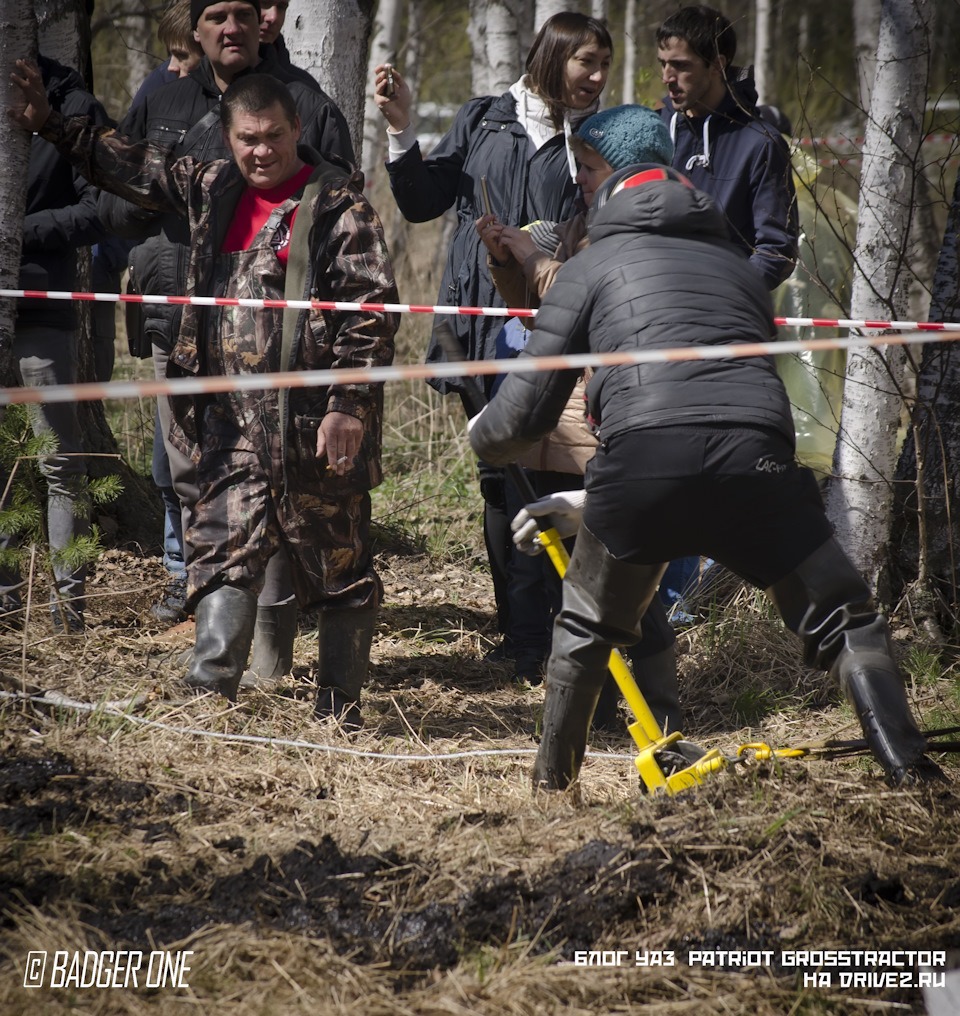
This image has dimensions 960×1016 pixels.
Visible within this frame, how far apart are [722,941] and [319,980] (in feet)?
2.93

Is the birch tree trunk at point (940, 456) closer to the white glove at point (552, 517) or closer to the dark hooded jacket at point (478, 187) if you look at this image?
the dark hooded jacket at point (478, 187)

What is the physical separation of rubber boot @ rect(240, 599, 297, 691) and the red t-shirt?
140 centimetres

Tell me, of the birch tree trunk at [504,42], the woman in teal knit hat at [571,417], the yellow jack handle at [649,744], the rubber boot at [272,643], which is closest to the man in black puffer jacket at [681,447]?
the yellow jack handle at [649,744]

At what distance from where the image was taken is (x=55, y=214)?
4379mm

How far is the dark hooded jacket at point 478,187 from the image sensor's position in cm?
437

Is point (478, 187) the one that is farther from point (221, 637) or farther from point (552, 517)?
point (221, 637)

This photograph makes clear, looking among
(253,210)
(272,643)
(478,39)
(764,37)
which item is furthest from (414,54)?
(272,643)

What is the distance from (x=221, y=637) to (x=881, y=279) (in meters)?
3.14

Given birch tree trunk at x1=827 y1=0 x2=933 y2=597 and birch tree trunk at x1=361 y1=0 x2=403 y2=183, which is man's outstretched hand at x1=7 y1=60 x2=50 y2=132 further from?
birch tree trunk at x1=361 y1=0 x2=403 y2=183

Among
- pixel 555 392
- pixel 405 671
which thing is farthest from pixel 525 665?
pixel 555 392

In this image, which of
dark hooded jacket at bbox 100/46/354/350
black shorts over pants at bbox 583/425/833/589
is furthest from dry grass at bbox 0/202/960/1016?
dark hooded jacket at bbox 100/46/354/350

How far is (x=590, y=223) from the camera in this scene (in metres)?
2.98

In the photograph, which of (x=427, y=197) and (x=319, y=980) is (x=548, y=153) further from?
(x=319, y=980)

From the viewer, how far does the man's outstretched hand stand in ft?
12.1
